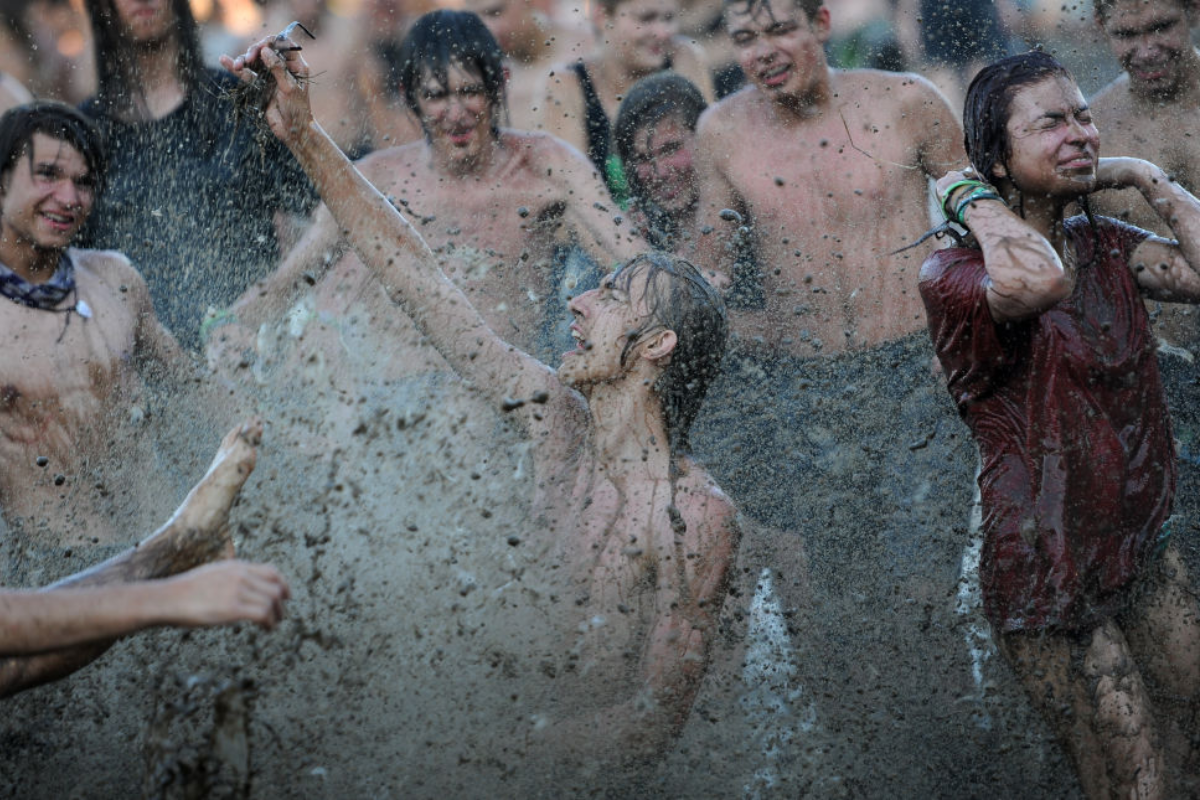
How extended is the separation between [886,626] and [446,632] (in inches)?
65.4

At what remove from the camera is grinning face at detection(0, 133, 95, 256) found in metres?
5.16

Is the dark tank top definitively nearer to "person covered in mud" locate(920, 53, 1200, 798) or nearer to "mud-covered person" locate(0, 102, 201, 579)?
"mud-covered person" locate(0, 102, 201, 579)

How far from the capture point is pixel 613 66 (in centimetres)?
611

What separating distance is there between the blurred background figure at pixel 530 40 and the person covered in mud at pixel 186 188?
1.03 metres

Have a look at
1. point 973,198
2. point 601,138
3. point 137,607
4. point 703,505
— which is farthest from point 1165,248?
point 137,607

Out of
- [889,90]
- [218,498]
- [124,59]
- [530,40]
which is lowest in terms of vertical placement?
[889,90]

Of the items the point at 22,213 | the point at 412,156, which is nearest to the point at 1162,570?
the point at 412,156

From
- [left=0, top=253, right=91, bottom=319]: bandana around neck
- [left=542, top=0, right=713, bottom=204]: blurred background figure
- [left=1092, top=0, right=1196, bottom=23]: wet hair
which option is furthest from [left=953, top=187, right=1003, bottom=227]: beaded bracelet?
[left=0, top=253, right=91, bottom=319]: bandana around neck

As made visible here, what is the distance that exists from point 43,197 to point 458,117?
5.45ft

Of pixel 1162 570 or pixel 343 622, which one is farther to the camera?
pixel 343 622

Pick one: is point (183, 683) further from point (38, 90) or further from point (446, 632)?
point (38, 90)

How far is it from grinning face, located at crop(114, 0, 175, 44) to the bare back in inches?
96.7

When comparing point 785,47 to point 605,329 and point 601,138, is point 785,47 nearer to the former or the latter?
point 601,138

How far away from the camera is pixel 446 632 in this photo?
4094 mm
